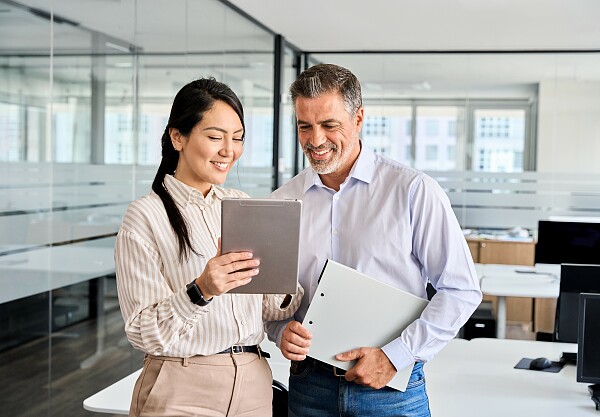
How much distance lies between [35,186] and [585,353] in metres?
2.57

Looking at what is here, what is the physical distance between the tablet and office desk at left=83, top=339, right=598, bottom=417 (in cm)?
112

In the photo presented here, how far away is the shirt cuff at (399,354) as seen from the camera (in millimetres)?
2113

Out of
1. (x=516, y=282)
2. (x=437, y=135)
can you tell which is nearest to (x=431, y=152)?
(x=437, y=135)

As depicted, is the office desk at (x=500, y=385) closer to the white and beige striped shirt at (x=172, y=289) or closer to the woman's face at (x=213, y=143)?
the white and beige striped shirt at (x=172, y=289)

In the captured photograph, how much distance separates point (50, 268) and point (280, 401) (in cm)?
194

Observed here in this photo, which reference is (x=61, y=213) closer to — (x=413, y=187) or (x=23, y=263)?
(x=23, y=263)

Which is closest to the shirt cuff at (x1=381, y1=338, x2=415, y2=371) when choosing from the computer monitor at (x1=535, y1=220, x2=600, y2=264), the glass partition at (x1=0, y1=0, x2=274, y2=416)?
→ the glass partition at (x1=0, y1=0, x2=274, y2=416)

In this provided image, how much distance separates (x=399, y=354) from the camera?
212 centimetres

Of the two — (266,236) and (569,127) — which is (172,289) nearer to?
(266,236)

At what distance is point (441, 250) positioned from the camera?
84.7 inches

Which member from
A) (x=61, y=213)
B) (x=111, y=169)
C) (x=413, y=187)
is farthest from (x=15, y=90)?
(x=413, y=187)

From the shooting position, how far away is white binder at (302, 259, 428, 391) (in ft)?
7.00

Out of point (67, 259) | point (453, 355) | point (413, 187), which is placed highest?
point (413, 187)

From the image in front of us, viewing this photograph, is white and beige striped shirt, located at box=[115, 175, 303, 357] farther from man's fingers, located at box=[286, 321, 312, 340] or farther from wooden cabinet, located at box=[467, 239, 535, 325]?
wooden cabinet, located at box=[467, 239, 535, 325]
